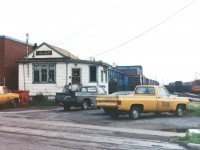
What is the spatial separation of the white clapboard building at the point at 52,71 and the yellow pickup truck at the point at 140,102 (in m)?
13.6

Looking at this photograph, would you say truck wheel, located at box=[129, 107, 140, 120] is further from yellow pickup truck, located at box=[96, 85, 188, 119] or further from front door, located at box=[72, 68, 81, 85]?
front door, located at box=[72, 68, 81, 85]

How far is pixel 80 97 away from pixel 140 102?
23.0 feet

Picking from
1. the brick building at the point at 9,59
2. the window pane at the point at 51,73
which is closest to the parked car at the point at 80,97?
the window pane at the point at 51,73

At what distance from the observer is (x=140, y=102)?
19578mm

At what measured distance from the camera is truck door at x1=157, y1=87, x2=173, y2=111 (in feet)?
66.7

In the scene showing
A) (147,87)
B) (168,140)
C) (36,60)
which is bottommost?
(168,140)

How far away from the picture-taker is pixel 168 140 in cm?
1242

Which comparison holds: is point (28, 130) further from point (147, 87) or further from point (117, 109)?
point (147, 87)

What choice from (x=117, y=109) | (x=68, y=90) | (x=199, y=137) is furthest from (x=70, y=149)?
(x=68, y=90)

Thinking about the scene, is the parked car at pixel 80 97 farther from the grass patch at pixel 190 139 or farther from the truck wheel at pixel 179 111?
the grass patch at pixel 190 139

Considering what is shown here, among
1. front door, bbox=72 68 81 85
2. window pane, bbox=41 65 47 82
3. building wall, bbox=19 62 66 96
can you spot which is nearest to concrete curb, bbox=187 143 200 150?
front door, bbox=72 68 81 85

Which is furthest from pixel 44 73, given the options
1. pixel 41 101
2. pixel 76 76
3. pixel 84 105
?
pixel 84 105

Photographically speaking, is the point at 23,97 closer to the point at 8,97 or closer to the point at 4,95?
the point at 8,97

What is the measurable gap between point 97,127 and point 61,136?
306 cm
